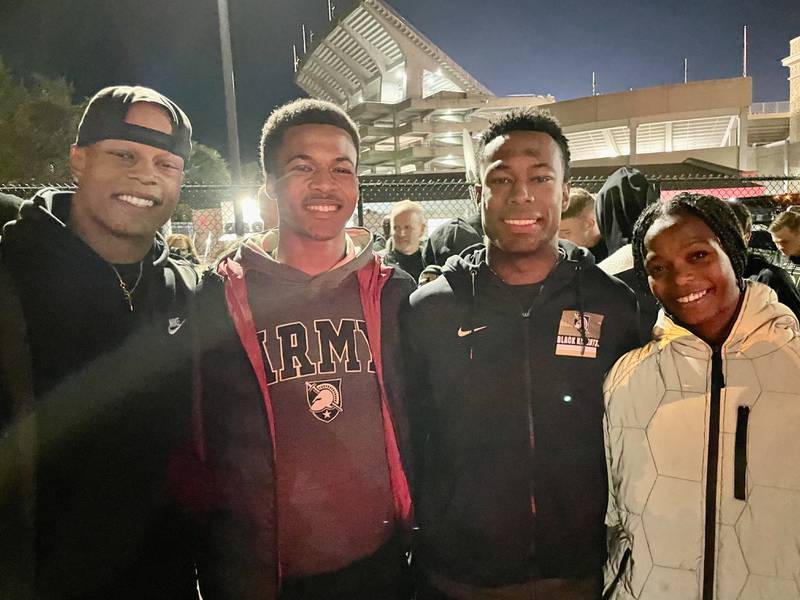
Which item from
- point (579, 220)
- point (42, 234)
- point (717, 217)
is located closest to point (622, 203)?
point (579, 220)

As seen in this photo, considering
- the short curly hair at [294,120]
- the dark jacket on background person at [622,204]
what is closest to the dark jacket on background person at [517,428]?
the short curly hair at [294,120]

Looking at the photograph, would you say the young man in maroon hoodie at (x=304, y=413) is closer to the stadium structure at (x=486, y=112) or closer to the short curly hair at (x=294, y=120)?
the short curly hair at (x=294, y=120)

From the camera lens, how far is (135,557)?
6.68 ft

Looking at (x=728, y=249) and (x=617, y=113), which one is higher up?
(x=617, y=113)

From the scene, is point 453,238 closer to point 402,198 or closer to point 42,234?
point 402,198

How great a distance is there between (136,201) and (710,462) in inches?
94.0

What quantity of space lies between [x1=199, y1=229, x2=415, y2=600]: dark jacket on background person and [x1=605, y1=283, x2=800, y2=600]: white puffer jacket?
0.85 metres

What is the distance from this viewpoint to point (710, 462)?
1.84 metres

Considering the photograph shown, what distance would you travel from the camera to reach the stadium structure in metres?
28.6

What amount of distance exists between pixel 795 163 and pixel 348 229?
36.7 metres

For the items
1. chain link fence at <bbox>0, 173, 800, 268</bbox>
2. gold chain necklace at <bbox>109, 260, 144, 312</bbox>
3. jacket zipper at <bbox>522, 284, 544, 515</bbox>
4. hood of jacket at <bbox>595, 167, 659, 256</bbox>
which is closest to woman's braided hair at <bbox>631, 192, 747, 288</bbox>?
jacket zipper at <bbox>522, 284, 544, 515</bbox>

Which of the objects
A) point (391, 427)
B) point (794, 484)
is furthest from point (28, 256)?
point (794, 484)

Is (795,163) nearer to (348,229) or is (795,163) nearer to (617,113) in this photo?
(617,113)

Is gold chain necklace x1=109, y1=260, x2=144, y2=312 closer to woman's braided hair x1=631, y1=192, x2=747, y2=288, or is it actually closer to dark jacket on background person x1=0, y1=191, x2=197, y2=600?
dark jacket on background person x1=0, y1=191, x2=197, y2=600
